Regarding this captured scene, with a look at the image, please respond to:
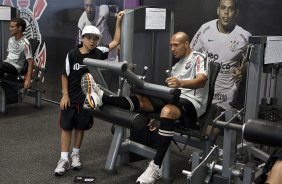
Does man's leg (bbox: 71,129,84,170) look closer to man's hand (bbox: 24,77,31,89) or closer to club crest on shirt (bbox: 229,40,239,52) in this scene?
club crest on shirt (bbox: 229,40,239,52)

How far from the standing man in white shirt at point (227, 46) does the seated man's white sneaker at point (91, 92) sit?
1519mm

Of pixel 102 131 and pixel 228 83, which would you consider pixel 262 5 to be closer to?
pixel 228 83

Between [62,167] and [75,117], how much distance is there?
16.5 inches

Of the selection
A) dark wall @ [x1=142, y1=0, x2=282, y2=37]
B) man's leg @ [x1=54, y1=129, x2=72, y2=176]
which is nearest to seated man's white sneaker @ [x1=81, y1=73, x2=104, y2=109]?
man's leg @ [x1=54, y1=129, x2=72, y2=176]

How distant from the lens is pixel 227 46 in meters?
3.88

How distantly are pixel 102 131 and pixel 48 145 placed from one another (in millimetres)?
772

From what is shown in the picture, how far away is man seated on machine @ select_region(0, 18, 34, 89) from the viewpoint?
5031 mm

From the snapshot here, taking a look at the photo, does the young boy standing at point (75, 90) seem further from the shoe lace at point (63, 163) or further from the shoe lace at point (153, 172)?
the shoe lace at point (153, 172)

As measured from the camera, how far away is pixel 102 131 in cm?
460

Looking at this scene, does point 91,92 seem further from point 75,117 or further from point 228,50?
point 228,50

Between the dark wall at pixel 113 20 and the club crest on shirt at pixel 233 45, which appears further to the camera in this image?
the club crest on shirt at pixel 233 45

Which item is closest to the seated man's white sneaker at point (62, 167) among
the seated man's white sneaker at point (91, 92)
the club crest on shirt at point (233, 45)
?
the seated man's white sneaker at point (91, 92)

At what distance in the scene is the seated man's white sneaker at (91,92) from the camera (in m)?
2.84

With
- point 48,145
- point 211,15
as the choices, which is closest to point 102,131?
point 48,145
